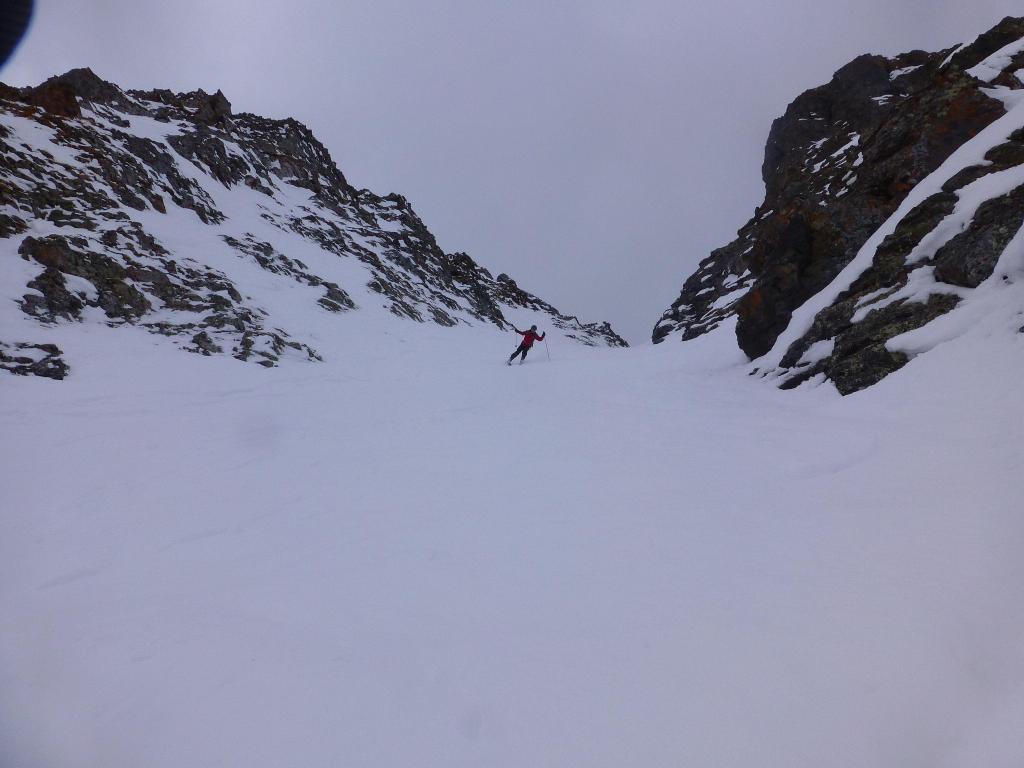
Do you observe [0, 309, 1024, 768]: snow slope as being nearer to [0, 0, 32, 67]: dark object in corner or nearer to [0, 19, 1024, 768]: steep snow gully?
→ [0, 19, 1024, 768]: steep snow gully

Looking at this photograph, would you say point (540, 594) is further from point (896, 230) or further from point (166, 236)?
point (166, 236)

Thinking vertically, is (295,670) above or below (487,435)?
below

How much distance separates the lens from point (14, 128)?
17.4m

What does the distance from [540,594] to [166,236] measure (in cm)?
2283

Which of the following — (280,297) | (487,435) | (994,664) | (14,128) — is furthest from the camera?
(280,297)

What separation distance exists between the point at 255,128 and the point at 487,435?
215 ft

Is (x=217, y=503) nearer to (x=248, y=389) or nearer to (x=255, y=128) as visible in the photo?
(x=248, y=389)

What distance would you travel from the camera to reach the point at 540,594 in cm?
321

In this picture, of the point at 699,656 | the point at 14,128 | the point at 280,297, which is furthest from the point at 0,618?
the point at 14,128

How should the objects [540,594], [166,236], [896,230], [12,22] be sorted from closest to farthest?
[540,594], [12,22], [896,230], [166,236]

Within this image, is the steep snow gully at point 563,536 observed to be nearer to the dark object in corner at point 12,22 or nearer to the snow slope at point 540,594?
the snow slope at point 540,594

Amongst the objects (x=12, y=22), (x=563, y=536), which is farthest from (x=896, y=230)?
(x=12, y=22)

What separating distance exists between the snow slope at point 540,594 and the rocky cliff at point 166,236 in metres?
7.14

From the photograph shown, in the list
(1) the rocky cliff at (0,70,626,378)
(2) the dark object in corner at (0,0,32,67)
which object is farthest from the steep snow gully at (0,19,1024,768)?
(2) the dark object in corner at (0,0,32,67)
